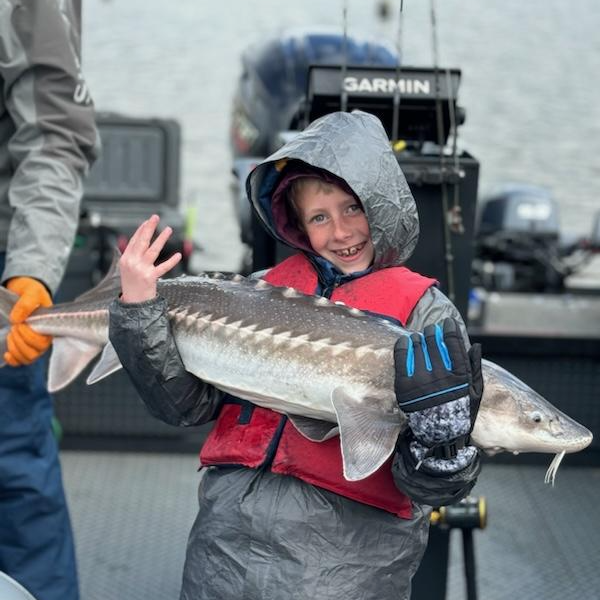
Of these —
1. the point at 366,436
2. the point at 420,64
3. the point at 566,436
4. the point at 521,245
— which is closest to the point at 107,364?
the point at 366,436

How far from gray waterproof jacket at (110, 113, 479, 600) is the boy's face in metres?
0.05

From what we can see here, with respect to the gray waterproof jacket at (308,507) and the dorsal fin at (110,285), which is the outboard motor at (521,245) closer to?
the dorsal fin at (110,285)

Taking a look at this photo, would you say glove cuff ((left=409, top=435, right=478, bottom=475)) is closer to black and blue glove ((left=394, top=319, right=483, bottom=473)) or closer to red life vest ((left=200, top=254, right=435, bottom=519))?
black and blue glove ((left=394, top=319, right=483, bottom=473))

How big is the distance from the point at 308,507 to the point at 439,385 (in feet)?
1.27

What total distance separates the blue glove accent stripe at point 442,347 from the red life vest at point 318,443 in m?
0.24

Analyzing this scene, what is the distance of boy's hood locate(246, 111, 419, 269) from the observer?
5.68 feet

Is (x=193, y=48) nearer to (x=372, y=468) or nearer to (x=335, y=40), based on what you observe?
(x=335, y=40)

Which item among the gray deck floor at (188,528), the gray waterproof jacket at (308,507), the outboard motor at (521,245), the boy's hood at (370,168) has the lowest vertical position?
the gray deck floor at (188,528)

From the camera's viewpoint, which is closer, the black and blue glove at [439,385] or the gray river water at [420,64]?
the black and blue glove at [439,385]

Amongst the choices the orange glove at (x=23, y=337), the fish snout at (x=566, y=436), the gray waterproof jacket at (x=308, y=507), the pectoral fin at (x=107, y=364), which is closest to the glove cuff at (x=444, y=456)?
the fish snout at (x=566, y=436)

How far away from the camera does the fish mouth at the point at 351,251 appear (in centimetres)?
183

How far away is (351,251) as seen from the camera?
1835 mm

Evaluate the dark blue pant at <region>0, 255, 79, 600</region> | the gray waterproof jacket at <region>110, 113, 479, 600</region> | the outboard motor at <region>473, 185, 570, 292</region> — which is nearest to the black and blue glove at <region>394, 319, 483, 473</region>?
the gray waterproof jacket at <region>110, 113, 479, 600</region>

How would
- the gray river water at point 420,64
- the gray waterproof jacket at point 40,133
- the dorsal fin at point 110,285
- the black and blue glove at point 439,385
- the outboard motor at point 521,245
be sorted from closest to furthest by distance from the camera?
the black and blue glove at point 439,385 → the dorsal fin at point 110,285 → the gray waterproof jacket at point 40,133 → the outboard motor at point 521,245 → the gray river water at point 420,64
